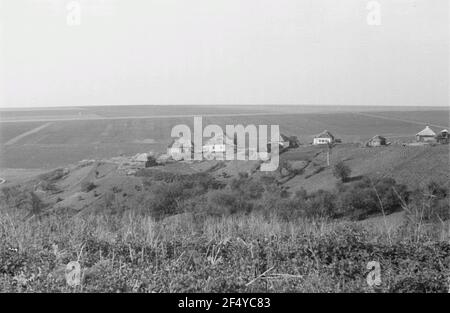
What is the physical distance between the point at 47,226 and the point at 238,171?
14.7 m

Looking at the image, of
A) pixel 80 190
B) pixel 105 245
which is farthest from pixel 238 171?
pixel 105 245

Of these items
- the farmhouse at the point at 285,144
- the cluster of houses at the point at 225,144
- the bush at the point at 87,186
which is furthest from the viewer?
the farmhouse at the point at 285,144

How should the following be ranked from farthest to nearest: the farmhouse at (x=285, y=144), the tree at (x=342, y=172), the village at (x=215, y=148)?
1. the farmhouse at (x=285, y=144)
2. the village at (x=215, y=148)
3. the tree at (x=342, y=172)

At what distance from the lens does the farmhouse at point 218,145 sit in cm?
2473

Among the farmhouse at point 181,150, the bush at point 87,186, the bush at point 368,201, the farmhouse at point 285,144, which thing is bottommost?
the bush at point 87,186

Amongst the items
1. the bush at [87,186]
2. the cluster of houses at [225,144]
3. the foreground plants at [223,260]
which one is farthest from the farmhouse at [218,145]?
the foreground plants at [223,260]

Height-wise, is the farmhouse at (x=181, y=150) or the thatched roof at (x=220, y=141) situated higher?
the thatched roof at (x=220, y=141)

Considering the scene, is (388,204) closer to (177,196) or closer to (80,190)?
(177,196)

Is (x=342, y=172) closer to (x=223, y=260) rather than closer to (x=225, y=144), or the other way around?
(x=225, y=144)

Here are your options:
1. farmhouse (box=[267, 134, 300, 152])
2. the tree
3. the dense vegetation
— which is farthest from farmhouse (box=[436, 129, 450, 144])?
the dense vegetation

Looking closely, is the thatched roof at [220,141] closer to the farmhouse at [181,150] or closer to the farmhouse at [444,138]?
the farmhouse at [181,150]

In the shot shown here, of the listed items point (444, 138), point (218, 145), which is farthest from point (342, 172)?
point (218, 145)

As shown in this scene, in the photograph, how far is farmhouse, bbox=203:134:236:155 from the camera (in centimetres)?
2473

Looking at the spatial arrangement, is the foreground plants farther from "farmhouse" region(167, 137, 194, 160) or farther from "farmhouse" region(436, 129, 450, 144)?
"farmhouse" region(436, 129, 450, 144)
